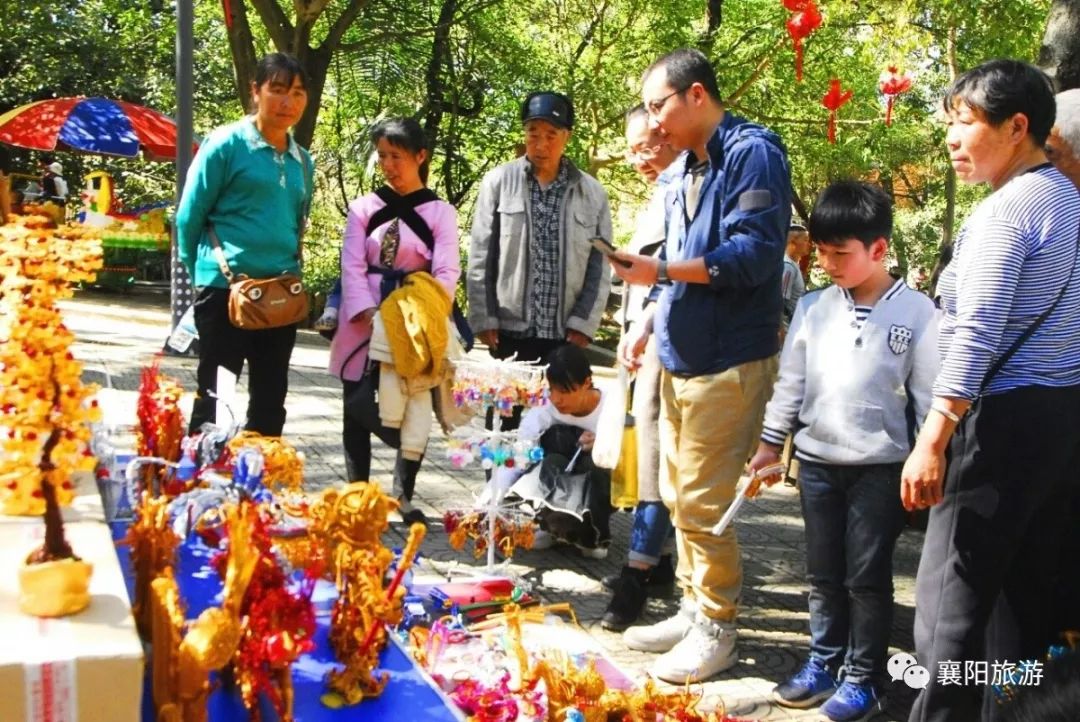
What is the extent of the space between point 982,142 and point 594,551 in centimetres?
268

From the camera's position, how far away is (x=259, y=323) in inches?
168

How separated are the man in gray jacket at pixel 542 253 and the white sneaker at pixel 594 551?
35.6 inches

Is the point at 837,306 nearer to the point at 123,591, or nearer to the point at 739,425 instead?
the point at 739,425

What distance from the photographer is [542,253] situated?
480cm

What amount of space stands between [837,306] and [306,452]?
13.5ft

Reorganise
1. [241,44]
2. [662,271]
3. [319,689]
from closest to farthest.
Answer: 1. [319,689]
2. [662,271]
3. [241,44]

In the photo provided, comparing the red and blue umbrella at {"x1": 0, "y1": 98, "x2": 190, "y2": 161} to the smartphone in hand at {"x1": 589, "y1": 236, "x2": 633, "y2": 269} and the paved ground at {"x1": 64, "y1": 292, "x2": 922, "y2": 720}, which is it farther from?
the smartphone in hand at {"x1": 589, "y1": 236, "x2": 633, "y2": 269}

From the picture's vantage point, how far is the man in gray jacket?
4.77 m

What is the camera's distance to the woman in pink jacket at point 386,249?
472cm

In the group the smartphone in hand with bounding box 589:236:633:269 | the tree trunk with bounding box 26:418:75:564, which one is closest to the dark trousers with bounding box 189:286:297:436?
the smartphone in hand with bounding box 589:236:633:269

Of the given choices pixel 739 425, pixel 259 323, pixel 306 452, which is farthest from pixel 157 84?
pixel 739 425

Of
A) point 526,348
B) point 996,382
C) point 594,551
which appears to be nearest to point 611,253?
point 996,382

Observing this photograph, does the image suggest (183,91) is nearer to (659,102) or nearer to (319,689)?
(659,102)

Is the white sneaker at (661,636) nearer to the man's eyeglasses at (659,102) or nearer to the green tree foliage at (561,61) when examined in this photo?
the man's eyeglasses at (659,102)
